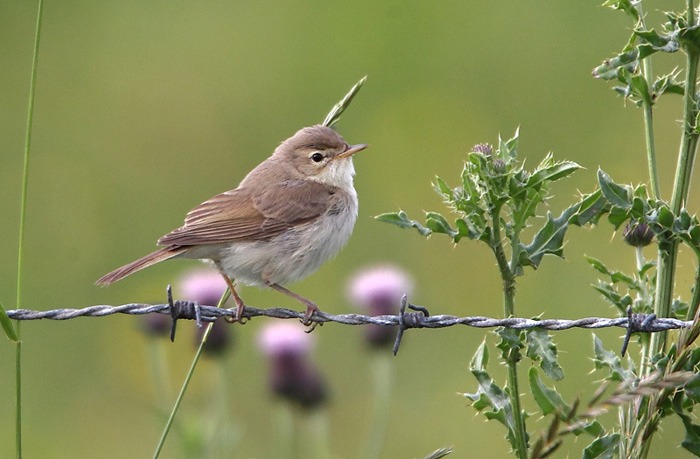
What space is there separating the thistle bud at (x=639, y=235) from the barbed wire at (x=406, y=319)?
42 centimetres

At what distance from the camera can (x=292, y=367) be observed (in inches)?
A: 240

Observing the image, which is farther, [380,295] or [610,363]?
[380,295]

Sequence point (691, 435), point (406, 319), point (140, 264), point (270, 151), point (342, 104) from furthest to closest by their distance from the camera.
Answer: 1. point (270, 151)
2. point (140, 264)
3. point (342, 104)
4. point (406, 319)
5. point (691, 435)

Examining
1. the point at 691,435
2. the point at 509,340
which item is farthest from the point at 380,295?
the point at 691,435

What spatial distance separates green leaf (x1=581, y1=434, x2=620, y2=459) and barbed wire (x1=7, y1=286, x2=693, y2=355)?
0.35m

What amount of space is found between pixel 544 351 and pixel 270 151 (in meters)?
6.65

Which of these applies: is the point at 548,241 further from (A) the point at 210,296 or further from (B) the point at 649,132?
(A) the point at 210,296

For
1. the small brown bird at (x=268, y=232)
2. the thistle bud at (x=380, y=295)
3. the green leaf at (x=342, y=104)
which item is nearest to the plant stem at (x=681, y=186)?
the green leaf at (x=342, y=104)

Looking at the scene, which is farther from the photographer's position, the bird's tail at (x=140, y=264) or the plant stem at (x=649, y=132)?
the bird's tail at (x=140, y=264)

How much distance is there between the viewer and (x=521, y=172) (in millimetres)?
3943

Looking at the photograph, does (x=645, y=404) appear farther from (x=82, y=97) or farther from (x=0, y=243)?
(x=82, y=97)

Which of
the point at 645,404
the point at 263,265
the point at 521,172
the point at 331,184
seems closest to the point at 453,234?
the point at 521,172

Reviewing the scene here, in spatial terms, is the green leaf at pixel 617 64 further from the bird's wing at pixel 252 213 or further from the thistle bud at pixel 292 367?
the thistle bud at pixel 292 367

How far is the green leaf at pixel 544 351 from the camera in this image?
3.94 m
